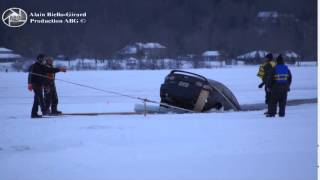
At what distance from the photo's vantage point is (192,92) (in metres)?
10.6

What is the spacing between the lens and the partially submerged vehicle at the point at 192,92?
10.6m

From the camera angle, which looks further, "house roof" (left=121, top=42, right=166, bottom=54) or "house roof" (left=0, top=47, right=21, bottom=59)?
"house roof" (left=121, top=42, right=166, bottom=54)

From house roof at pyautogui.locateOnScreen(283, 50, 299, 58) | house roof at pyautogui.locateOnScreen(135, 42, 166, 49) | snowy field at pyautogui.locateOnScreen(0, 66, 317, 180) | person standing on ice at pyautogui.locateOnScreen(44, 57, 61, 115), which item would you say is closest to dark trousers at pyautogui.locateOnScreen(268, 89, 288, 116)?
snowy field at pyautogui.locateOnScreen(0, 66, 317, 180)

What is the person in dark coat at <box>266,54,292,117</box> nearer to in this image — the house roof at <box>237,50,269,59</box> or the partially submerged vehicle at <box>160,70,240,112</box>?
the partially submerged vehicle at <box>160,70,240,112</box>

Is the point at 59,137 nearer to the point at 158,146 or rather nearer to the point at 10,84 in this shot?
the point at 158,146

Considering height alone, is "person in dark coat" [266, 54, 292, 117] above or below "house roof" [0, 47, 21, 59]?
below

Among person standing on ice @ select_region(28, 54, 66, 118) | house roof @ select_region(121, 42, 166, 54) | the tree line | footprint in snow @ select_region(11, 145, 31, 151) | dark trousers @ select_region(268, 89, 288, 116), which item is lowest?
footprint in snow @ select_region(11, 145, 31, 151)

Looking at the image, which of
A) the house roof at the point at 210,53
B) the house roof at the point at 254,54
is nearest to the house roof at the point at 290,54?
the house roof at the point at 254,54

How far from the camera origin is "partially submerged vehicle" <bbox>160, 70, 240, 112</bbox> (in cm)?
1058

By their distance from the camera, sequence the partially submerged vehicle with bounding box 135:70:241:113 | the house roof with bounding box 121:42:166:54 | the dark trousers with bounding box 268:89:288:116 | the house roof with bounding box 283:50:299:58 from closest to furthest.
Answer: the dark trousers with bounding box 268:89:288:116
the partially submerged vehicle with bounding box 135:70:241:113
the house roof with bounding box 283:50:299:58
the house roof with bounding box 121:42:166:54

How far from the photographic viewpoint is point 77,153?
6.27m

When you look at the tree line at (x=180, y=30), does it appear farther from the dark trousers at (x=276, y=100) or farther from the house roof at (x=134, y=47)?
the dark trousers at (x=276, y=100)

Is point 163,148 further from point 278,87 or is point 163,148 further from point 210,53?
point 210,53

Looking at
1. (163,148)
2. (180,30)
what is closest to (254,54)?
(180,30)
